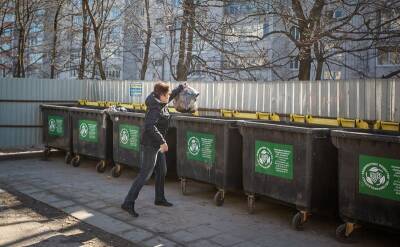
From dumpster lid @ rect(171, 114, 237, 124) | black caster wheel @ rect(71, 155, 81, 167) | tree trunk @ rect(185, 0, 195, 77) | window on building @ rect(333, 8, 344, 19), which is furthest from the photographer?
tree trunk @ rect(185, 0, 195, 77)

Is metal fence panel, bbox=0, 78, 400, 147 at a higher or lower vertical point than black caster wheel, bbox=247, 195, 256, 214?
higher

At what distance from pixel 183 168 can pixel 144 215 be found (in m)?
1.41

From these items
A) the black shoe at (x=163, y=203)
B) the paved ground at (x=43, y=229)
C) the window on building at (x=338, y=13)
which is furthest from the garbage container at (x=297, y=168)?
the window on building at (x=338, y=13)

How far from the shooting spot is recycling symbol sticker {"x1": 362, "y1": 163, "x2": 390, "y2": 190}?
507 centimetres

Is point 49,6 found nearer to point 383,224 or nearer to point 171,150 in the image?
point 171,150

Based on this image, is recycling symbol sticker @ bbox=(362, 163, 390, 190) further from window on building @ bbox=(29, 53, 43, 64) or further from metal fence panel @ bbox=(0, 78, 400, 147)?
window on building @ bbox=(29, 53, 43, 64)

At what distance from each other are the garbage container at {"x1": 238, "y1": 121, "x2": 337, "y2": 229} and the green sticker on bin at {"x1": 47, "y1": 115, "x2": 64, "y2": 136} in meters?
5.81

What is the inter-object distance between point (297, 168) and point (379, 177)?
106 centimetres

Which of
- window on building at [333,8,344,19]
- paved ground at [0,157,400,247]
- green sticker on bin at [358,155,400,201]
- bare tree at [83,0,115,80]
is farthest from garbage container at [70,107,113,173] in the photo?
bare tree at [83,0,115,80]

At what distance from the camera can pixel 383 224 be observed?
509cm

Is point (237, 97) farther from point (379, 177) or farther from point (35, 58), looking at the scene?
point (35, 58)

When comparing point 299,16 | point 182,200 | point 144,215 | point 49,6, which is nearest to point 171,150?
point 182,200

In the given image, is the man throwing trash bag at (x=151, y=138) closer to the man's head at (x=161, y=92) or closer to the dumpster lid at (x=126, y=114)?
the man's head at (x=161, y=92)

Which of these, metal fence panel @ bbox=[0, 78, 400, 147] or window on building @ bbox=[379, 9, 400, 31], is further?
window on building @ bbox=[379, 9, 400, 31]
